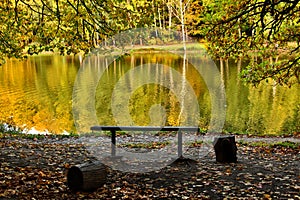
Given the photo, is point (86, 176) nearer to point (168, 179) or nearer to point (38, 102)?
point (168, 179)

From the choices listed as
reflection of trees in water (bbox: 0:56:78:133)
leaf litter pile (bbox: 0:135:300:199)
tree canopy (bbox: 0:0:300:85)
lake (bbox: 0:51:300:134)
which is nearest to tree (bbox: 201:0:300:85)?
tree canopy (bbox: 0:0:300:85)

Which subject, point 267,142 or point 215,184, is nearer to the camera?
point 215,184

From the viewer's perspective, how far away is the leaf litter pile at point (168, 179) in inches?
287

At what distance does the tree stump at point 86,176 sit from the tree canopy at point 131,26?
12.1 ft

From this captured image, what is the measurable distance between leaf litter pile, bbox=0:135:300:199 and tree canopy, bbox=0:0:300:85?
2825mm

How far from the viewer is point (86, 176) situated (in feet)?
23.4

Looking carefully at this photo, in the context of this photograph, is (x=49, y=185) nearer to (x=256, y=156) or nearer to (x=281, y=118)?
(x=256, y=156)

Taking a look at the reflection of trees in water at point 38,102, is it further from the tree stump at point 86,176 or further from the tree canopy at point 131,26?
the tree stump at point 86,176

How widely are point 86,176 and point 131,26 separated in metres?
4.19

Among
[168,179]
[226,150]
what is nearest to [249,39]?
[226,150]

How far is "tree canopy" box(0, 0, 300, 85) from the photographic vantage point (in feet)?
30.8

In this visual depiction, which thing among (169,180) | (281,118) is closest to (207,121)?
(281,118)

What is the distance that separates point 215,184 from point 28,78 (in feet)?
108

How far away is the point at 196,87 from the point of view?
30391 millimetres
